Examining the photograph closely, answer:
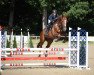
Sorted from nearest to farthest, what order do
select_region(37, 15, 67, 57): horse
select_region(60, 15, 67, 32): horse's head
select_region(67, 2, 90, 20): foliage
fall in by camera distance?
1. select_region(60, 15, 67, 32): horse's head
2. select_region(37, 15, 67, 57): horse
3. select_region(67, 2, 90, 20): foliage

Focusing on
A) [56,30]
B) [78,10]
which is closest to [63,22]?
[56,30]

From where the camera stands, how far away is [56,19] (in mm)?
16750

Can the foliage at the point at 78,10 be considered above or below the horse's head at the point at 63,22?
above

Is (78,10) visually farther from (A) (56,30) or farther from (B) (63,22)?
(B) (63,22)

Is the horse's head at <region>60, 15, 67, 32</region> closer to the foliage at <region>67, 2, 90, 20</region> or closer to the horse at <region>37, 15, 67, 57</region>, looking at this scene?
the horse at <region>37, 15, 67, 57</region>

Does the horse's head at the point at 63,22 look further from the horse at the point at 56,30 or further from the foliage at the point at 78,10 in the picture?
the foliage at the point at 78,10

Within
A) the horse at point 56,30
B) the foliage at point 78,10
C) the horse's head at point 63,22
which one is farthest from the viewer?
the foliage at point 78,10

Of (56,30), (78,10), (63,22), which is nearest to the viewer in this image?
(63,22)

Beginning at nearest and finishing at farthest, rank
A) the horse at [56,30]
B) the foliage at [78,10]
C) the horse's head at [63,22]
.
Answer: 1. the horse's head at [63,22]
2. the horse at [56,30]
3. the foliage at [78,10]

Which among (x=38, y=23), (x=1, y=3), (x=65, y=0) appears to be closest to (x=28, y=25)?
(x=38, y=23)

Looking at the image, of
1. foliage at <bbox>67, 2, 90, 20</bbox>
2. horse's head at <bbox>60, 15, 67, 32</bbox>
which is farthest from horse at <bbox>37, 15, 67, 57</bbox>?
foliage at <bbox>67, 2, 90, 20</bbox>

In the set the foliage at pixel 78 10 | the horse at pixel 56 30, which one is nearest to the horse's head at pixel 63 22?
the horse at pixel 56 30

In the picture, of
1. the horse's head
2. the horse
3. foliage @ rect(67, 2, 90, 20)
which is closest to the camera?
the horse's head

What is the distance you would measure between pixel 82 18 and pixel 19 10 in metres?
9.45
